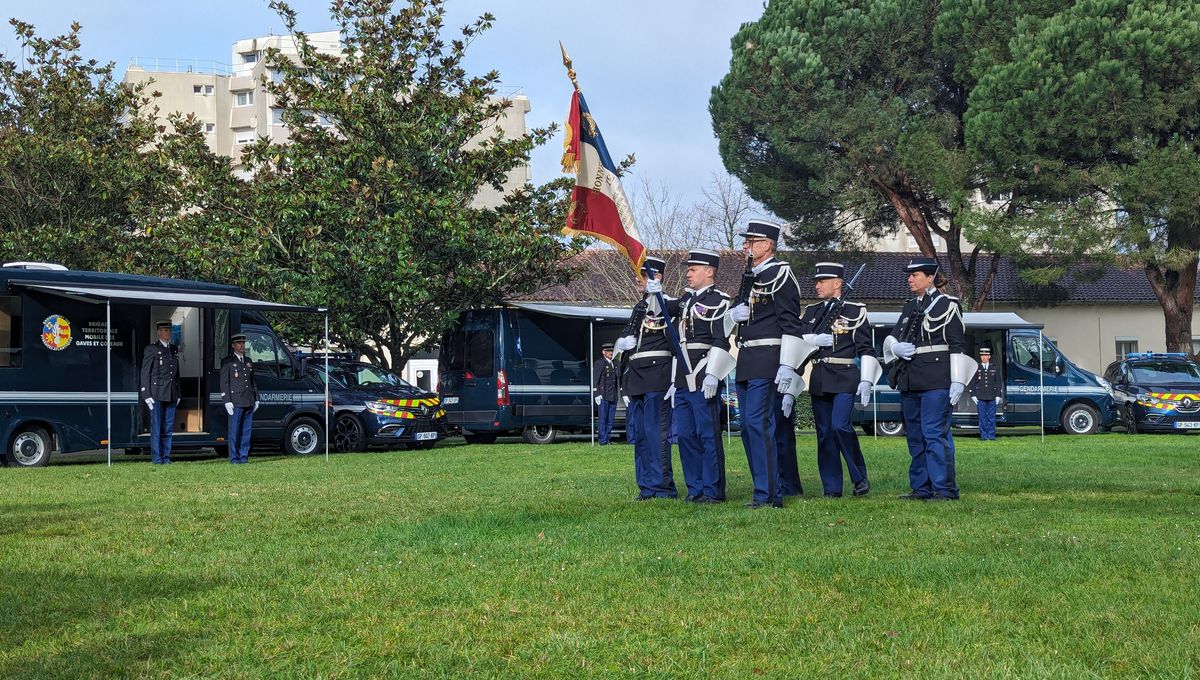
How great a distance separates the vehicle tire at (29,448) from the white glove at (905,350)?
487 inches

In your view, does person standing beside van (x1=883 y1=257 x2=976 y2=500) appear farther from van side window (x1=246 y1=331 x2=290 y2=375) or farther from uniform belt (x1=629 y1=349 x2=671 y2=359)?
van side window (x1=246 y1=331 x2=290 y2=375)

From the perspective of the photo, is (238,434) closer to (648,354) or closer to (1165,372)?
(648,354)

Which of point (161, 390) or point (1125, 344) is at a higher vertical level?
point (1125, 344)

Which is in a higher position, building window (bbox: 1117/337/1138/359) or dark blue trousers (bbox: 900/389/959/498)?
building window (bbox: 1117/337/1138/359)

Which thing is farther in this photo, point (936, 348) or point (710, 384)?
point (936, 348)

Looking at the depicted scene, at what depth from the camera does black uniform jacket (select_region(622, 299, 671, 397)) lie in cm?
1080

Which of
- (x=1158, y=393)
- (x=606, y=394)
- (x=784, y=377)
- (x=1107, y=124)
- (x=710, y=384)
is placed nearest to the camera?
(x=784, y=377)

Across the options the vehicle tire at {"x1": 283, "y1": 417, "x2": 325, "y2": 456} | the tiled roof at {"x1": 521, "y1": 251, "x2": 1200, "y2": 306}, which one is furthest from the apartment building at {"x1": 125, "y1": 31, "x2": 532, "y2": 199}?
the vehicle tire at {"x1": 283, "y1": 417, "x2": 325, "y2": 456}

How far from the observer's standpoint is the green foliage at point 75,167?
27.9m

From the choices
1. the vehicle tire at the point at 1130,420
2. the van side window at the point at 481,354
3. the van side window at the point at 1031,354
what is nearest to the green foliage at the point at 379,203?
the van side window at the point at 481,354

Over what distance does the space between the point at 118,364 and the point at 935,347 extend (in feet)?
42.3

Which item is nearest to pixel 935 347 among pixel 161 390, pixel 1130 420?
pixel 161 390

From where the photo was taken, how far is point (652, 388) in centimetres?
1085

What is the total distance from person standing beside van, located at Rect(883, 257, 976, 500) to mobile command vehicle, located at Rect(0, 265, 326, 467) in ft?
35.3
